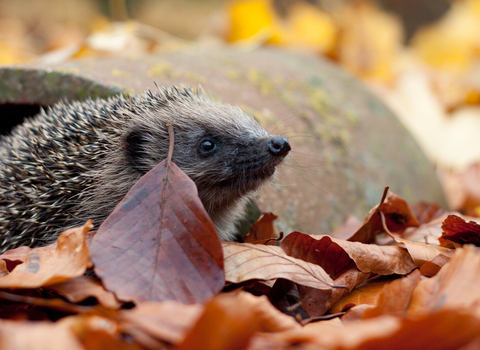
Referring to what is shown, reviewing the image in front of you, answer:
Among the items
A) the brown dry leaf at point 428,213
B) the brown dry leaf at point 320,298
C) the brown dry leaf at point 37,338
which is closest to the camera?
the brown dry leaf at point 37,338

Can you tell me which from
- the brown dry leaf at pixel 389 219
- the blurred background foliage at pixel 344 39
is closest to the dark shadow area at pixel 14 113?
the blurred background foliage at pixel 344 39

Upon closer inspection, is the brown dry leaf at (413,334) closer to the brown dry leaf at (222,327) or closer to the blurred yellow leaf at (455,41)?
the brown dry leaf at (222,327)

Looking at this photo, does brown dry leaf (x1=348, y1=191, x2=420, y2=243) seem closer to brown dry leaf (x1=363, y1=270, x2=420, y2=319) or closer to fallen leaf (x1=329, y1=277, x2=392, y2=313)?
fallen leaf (x1=329, y1=277, x2=392, y2=313)

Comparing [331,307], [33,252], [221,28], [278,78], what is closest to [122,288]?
[33,252]

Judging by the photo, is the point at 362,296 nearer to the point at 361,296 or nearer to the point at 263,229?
the point at 361,296

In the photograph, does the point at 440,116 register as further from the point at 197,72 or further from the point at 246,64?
the point at 197,72

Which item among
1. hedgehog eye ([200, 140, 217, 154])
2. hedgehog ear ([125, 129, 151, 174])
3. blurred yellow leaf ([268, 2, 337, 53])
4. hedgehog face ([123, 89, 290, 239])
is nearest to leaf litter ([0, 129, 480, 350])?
hedgehog face ([123, 89, 290, 239])
